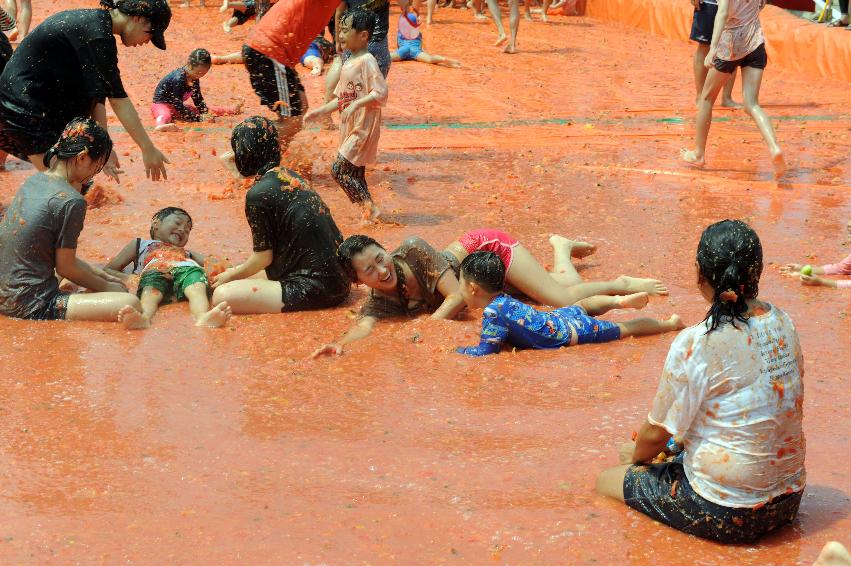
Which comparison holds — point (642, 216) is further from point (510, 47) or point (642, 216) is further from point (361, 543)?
point (510, 47)

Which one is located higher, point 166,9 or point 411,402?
point 166,9

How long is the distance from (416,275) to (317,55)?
834cm

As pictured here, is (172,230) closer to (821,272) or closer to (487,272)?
(487,272)

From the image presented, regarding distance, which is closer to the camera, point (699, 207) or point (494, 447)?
point (494, 447)

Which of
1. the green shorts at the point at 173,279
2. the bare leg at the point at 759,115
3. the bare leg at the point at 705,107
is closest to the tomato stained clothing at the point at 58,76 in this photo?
the green shorts at the point at 173,279

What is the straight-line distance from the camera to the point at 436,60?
1409cm

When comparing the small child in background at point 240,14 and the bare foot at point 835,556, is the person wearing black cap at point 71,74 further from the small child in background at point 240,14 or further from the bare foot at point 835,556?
the small child in background at point 240,14

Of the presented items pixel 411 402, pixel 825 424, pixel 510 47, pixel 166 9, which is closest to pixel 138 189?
pixel 166 9

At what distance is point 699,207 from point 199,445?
5042 millimetres

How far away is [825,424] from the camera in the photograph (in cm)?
434

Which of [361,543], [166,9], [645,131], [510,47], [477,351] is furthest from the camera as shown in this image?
[510,47]

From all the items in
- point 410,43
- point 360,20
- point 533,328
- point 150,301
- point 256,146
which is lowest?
point 150,301

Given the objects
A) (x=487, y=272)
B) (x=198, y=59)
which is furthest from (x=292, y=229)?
(x=198, y=59)

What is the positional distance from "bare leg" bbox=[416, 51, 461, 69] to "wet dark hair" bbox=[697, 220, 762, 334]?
432 inches
